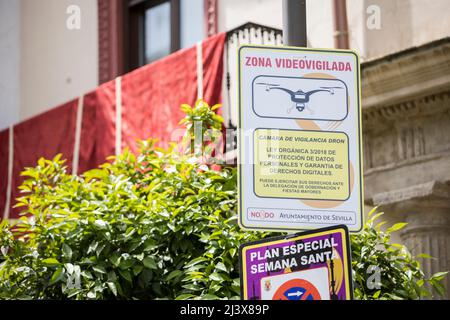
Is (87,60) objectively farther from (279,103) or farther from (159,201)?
(279,103)

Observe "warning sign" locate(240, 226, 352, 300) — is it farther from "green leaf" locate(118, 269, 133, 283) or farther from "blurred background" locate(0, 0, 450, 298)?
"blurred background" locate(0, 0, 450, 298)

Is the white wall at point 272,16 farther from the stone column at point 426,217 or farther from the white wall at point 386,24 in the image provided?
the stone column at point 426,217

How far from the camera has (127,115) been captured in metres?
17.2

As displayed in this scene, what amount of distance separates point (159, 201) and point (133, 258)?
53cm

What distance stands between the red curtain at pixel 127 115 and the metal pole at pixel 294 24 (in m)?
8.03

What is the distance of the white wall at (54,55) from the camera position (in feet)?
63.8

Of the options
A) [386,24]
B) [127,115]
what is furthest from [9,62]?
[386,24]

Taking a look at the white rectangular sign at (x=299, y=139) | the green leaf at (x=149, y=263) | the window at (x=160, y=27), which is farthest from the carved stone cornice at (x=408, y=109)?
the white rectangular sign at (x=299, y=139)

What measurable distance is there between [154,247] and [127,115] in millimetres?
7925

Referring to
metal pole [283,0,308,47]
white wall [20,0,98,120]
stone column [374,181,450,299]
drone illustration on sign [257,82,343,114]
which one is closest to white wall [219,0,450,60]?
stone column [374,181,450,299]

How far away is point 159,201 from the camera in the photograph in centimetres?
966

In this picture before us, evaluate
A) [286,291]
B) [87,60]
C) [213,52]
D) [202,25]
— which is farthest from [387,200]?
[286,291]

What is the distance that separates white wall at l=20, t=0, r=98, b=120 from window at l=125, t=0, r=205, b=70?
1.94 ft

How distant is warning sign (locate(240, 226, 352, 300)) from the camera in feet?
19.6
